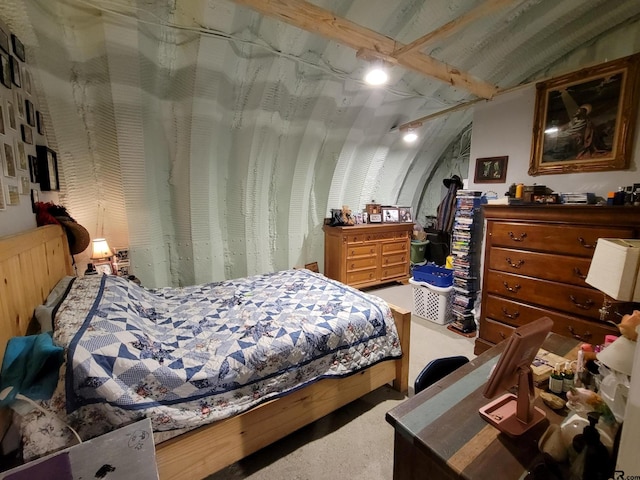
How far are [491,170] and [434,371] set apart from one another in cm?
240

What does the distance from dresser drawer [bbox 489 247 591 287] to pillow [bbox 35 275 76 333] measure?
10.1 ft

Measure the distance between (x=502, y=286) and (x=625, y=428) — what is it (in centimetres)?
218

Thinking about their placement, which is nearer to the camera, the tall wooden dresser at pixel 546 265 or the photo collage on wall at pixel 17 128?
the photo collage on wall at pixel 17 128

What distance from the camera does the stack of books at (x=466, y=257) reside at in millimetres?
2953

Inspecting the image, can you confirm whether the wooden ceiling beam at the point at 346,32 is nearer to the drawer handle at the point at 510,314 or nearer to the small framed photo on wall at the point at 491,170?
the small framed photo on wall at the point at 491,170

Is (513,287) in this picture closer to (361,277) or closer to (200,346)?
(361,277)

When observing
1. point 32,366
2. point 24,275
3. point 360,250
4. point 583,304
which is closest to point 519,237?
point 583,304

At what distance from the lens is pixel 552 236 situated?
212 centimetres

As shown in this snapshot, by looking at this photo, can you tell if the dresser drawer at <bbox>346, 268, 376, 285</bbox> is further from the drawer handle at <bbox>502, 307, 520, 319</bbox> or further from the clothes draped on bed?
the drawer handle at <bbox>502, 307, 520, 319</bbox>

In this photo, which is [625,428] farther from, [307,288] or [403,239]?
[403,239]

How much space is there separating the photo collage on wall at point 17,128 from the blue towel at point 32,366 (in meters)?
0.74

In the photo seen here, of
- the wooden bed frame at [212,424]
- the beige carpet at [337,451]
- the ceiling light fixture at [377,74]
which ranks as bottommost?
the beige carpet at [337,451]


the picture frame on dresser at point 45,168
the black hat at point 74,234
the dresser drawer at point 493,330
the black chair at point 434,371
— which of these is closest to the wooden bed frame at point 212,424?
the black hat at point 74,234

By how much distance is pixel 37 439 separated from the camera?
1.05 m
